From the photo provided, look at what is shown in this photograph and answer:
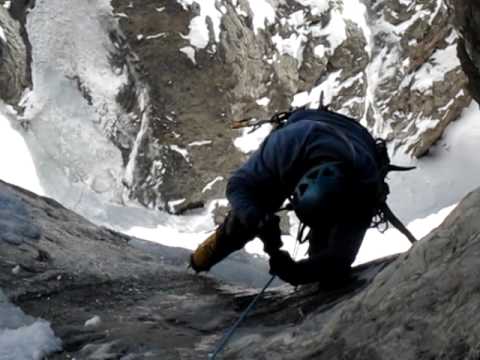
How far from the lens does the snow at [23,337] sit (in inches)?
78.7

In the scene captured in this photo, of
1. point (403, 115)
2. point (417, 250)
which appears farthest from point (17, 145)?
point (403, 115)

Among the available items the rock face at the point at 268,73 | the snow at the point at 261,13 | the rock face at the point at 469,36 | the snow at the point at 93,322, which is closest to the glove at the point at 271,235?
the snow at the point at 93,322

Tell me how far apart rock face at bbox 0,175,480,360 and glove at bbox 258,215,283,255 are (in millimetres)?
231

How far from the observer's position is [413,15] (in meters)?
15.7

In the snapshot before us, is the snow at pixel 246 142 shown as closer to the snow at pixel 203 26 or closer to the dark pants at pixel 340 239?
the snow at pixel 203 26

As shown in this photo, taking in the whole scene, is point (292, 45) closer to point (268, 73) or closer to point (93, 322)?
point (268, 73)

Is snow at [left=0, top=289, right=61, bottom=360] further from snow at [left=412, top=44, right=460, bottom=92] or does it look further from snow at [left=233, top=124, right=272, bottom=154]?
snow at [left=412, top=44, right=460, bottom=92]

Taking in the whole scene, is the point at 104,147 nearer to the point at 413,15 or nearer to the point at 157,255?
the point at 157,255

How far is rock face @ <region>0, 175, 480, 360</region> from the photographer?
5.15 feet

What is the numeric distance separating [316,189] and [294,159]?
0.28 m

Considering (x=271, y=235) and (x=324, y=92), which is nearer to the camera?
(x=271, y=235)

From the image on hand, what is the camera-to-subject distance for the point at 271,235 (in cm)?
261

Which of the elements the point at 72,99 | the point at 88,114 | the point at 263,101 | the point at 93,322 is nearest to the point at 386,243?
the point at 263,101

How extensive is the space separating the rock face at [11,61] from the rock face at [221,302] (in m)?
5.43
